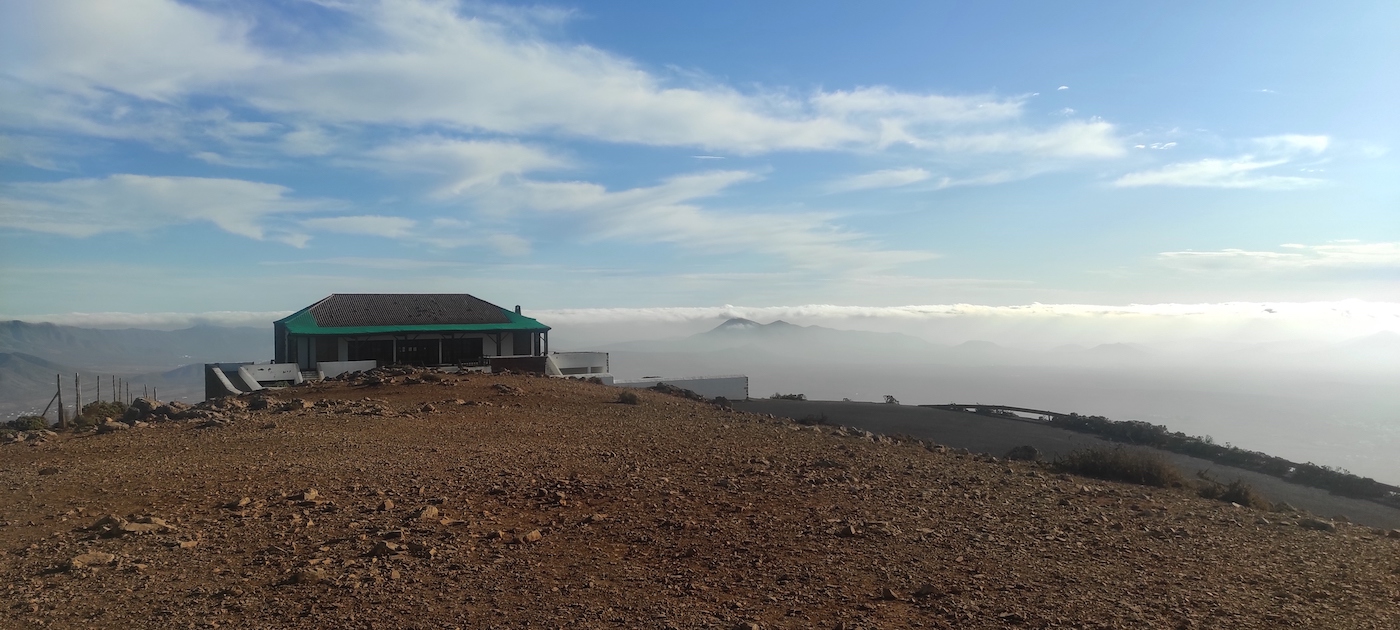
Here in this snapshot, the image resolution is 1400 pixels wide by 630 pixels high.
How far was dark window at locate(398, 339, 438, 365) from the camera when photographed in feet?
109

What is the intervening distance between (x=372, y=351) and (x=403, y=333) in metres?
1.49

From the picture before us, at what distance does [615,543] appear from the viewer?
23.0 feet

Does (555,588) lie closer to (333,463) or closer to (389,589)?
(389,589)

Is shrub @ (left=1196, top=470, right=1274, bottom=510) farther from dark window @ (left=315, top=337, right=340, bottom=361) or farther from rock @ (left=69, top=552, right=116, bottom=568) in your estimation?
dark window @ (left=315, top=337, right=340, bottom=361)

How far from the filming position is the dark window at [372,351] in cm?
3228

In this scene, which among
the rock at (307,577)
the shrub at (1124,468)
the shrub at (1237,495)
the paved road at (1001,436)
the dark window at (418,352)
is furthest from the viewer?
the dark window at (418,352)

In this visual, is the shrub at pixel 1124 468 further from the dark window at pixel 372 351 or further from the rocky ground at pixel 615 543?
the dark window at pixel 372 351

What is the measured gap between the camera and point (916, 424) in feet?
87.1

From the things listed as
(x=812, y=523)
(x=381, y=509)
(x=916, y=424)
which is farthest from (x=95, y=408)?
(x=916, y=424)

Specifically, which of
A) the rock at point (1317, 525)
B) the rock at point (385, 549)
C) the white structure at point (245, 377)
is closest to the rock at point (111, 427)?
the rock at point (385, 549)

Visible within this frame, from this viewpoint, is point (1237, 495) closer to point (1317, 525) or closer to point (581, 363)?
point (1317, 525)

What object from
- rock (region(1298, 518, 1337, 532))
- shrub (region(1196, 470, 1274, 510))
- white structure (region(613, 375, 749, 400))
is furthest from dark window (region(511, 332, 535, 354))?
rock (region(1298, 518, 1337, 532))

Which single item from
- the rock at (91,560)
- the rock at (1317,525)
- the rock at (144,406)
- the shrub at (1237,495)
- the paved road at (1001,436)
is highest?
the rock at (144,406)

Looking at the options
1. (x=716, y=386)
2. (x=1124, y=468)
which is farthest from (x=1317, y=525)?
(x=716, y=386)
